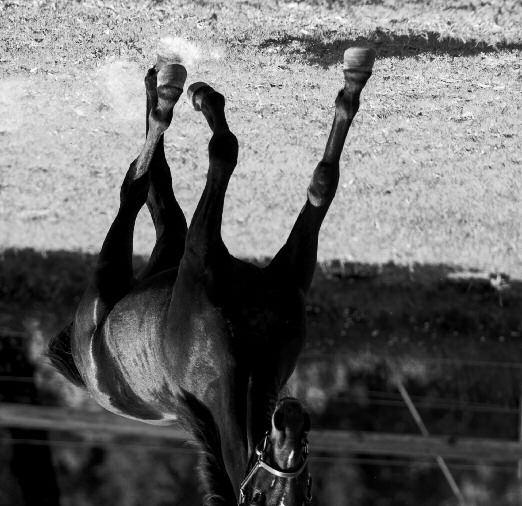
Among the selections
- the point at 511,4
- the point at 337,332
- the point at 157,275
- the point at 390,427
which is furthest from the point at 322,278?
the point at 157,275

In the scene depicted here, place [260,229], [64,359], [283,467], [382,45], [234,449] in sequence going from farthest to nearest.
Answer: [260,229] < [382,45] < [64,359] < [234,449] < [283,467]

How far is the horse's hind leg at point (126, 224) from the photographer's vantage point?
121 centimetres

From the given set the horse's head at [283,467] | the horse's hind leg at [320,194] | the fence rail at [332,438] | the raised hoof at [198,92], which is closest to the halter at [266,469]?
the horse's head at [283,467]

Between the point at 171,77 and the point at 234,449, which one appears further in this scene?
the point at 171,77

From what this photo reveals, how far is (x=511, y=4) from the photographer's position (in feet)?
4.65

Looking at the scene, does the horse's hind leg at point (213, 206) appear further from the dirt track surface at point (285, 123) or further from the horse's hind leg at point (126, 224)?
the dirt track surface at point (285, 123)

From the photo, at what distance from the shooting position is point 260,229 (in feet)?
7.89

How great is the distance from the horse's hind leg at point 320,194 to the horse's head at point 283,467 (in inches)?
13.3

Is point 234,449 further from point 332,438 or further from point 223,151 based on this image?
point 332,438

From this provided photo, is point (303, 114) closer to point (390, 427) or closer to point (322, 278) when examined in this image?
point (322, 278)

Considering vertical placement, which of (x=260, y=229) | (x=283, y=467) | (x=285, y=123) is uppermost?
A: (x=285, y=123)

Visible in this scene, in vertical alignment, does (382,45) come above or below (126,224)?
above

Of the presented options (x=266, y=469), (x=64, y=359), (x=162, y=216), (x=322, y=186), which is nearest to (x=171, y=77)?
(x=162, y=216)

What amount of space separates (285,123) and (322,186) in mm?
794
